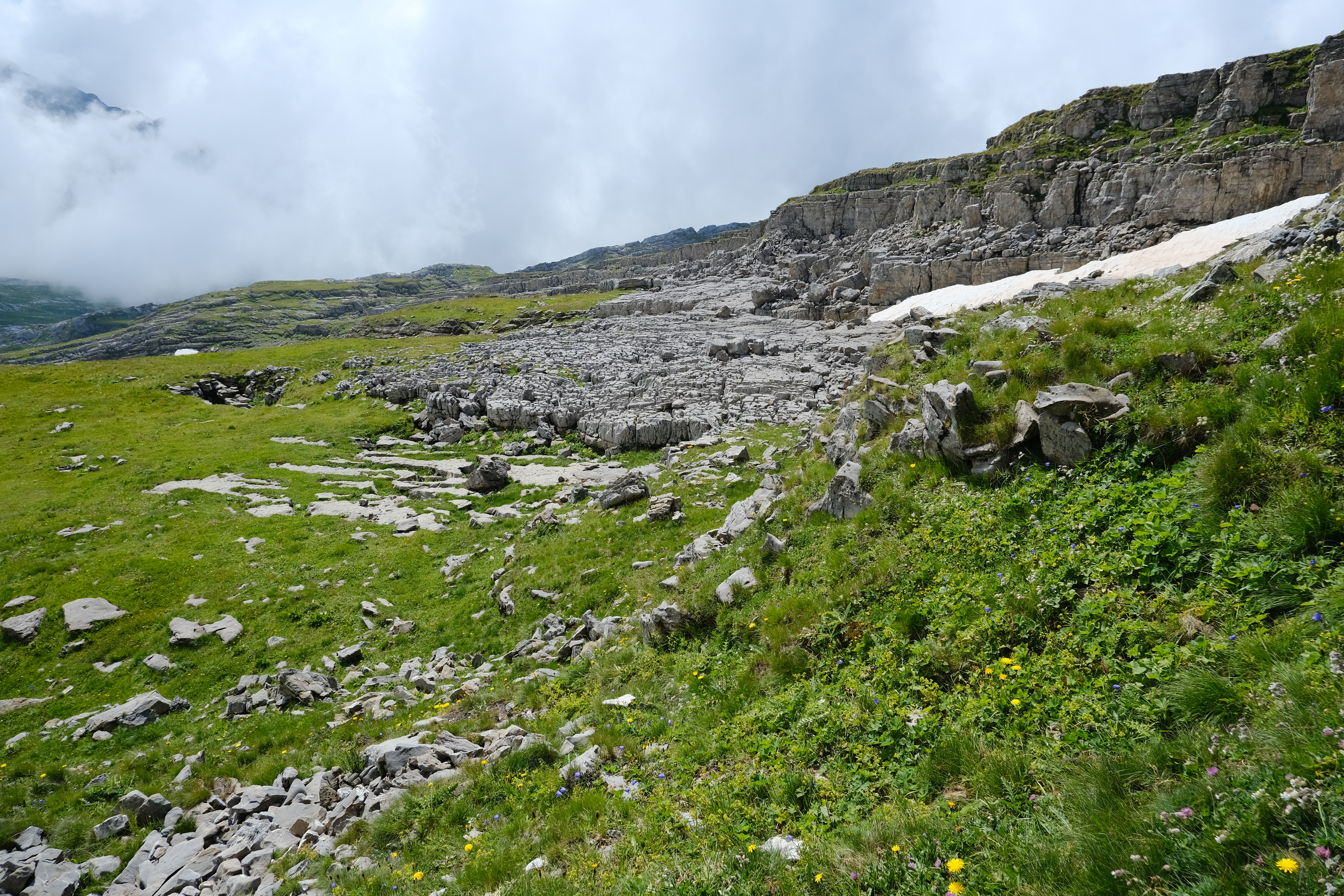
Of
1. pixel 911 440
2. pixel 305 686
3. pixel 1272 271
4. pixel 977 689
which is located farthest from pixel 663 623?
pixel 1272 271

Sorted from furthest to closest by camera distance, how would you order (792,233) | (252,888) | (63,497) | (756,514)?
(792,233) < (63,497) < (756,514) < (252,888)

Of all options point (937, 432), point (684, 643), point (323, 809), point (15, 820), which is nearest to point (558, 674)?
point (684, 643)

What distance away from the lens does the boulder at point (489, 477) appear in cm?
2878

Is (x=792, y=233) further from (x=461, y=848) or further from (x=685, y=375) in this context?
(x=461, y=848)

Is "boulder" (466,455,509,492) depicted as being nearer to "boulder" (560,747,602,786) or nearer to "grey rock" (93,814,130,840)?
"grey rock" (93,814,130,840)

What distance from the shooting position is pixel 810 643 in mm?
9070

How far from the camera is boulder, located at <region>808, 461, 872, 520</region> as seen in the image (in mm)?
11508

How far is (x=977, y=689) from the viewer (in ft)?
21.8

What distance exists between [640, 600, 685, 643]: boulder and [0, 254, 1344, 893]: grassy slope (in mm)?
374

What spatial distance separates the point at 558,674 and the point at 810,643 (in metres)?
6.00

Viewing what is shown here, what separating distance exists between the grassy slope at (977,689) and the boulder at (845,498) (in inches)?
14.6

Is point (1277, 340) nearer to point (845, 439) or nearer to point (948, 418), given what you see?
point (948, 418)

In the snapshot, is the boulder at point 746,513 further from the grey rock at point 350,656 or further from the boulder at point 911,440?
the grey rock at point 350,656

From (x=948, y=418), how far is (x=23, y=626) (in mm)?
27508
